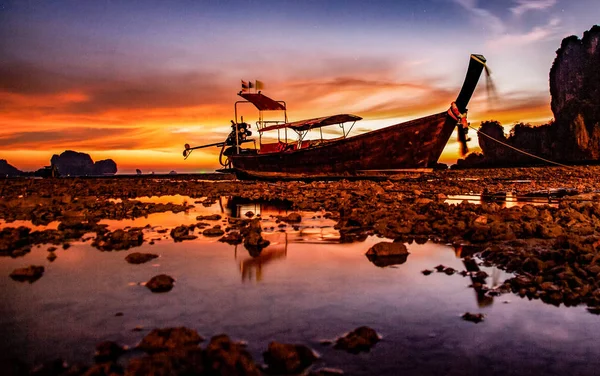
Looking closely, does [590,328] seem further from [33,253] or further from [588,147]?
[588,147]

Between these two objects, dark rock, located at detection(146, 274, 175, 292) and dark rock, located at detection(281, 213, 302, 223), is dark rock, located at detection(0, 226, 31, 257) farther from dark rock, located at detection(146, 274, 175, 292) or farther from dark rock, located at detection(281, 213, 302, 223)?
dark rock, located at detection(281, 213, 302, 223)

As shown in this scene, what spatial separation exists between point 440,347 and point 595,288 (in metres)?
2.64

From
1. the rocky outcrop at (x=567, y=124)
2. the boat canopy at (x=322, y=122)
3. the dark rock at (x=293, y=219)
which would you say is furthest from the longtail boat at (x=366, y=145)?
the rocky outcrop at (x=567, y=124)

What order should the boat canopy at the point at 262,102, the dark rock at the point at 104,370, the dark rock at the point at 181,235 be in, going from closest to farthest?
the dark rock at the point at 104,370
the dark rock at the point at 181,235
the boat canopy at the point at 262,102

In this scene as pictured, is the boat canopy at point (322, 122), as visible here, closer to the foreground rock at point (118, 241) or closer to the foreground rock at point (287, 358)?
the foreground rock at point (118, 241)

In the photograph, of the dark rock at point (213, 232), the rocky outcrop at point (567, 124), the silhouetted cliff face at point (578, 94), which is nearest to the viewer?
the dark rock at point (213, 232)

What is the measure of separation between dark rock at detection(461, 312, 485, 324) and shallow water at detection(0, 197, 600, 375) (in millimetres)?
94

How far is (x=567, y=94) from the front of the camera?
9325 cm

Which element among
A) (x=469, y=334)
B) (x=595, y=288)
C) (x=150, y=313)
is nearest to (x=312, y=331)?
(x=469, y=334)

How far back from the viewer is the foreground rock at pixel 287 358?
11.5ft

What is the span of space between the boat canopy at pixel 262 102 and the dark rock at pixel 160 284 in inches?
1064

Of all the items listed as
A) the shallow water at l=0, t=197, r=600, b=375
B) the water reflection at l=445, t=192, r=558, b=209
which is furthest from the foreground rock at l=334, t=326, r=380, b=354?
the water reflection at l=445, t=192, r=558, b=209

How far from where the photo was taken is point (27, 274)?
6566 millimetres

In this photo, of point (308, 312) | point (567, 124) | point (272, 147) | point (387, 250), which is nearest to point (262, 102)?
point (272, 147)
